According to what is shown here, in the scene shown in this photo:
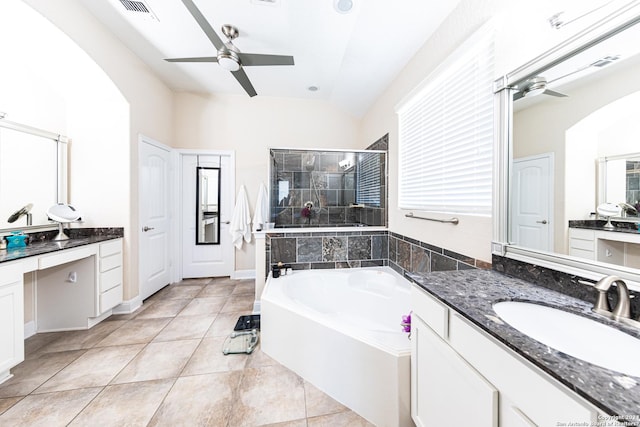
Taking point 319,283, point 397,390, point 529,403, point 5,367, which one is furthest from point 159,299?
point 529,403

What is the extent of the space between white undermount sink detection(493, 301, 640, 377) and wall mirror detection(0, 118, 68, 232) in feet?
11.7

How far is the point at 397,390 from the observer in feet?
4.03

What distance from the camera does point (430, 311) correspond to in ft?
3.35

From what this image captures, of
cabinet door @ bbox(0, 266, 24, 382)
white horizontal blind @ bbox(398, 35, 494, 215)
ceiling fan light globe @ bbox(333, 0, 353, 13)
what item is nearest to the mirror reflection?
white horizontal blind @ bbox(398, 35, 494, 215)

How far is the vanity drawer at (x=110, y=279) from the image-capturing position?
7.62ft

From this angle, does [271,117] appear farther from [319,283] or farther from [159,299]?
[159,299]

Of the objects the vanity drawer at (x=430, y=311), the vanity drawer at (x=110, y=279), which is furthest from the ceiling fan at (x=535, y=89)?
the vanity drawer at (x=110, y=279)

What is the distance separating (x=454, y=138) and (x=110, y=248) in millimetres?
3385

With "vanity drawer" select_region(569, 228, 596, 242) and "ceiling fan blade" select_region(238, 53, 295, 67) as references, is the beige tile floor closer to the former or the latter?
"vanity drawer" select_region(569, 228, 596, 242)

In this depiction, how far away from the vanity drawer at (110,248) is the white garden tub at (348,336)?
170 centimetres

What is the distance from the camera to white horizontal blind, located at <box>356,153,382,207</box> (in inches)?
117

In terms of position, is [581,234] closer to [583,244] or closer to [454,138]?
[583,244]

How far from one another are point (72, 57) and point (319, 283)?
3164mm

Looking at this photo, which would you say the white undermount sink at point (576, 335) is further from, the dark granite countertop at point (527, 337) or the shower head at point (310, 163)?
the shower head at point (310, 163)
